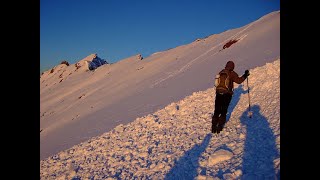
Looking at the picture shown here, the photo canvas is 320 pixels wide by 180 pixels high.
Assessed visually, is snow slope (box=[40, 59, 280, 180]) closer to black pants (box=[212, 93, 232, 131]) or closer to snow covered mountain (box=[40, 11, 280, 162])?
black pants (box=[212, 93, 232, 131])

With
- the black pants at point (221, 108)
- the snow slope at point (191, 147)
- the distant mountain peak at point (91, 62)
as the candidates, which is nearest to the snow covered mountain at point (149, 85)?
the snow slope at point (191, 147)

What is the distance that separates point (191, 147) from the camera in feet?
31.6

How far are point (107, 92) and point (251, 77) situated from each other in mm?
20703

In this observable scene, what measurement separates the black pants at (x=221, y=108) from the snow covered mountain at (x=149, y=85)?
650cm

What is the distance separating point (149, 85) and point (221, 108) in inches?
709

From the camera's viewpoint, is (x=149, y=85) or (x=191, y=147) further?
(x=149, y=85)

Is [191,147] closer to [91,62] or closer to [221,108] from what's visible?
[221,108]

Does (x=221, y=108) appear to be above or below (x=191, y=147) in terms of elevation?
above

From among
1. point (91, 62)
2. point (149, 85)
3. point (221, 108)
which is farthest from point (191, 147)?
point (91, 62)
